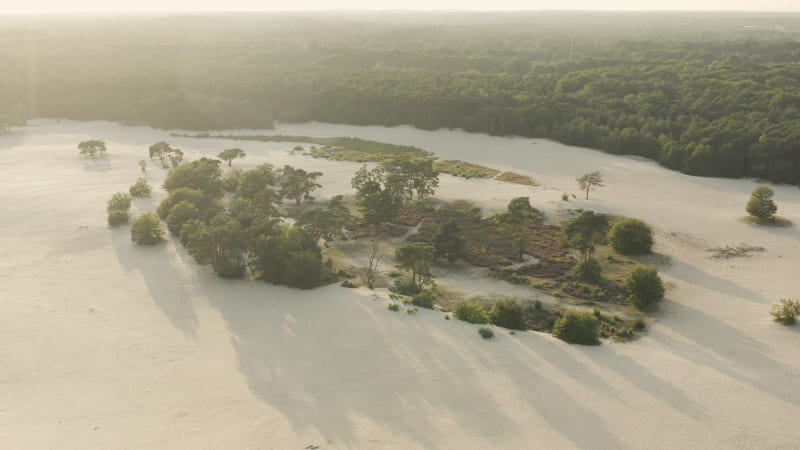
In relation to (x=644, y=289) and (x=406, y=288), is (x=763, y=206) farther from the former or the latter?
A: (x=406, y=288)

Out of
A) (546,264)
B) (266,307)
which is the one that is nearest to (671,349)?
(546,264)

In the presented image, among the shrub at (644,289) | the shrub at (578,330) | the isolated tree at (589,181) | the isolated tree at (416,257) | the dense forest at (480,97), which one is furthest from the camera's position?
the dense forest at (480,97)

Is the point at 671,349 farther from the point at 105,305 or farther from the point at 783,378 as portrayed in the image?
the point at 105,305

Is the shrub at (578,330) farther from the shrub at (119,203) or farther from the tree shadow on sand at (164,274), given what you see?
the shrub at (119,203)

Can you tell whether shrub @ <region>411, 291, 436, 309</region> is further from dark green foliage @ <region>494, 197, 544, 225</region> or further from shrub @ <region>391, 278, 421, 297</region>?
dark green foliage @ <region>494, 197, 544, 225</region>

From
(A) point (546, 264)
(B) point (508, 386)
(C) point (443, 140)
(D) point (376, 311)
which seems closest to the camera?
(B) point (508, 386)

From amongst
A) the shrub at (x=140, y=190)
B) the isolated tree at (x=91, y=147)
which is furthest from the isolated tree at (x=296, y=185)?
the isolated tree at (x=91, y=147)

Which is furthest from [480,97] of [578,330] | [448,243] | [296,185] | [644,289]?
[578,330]
